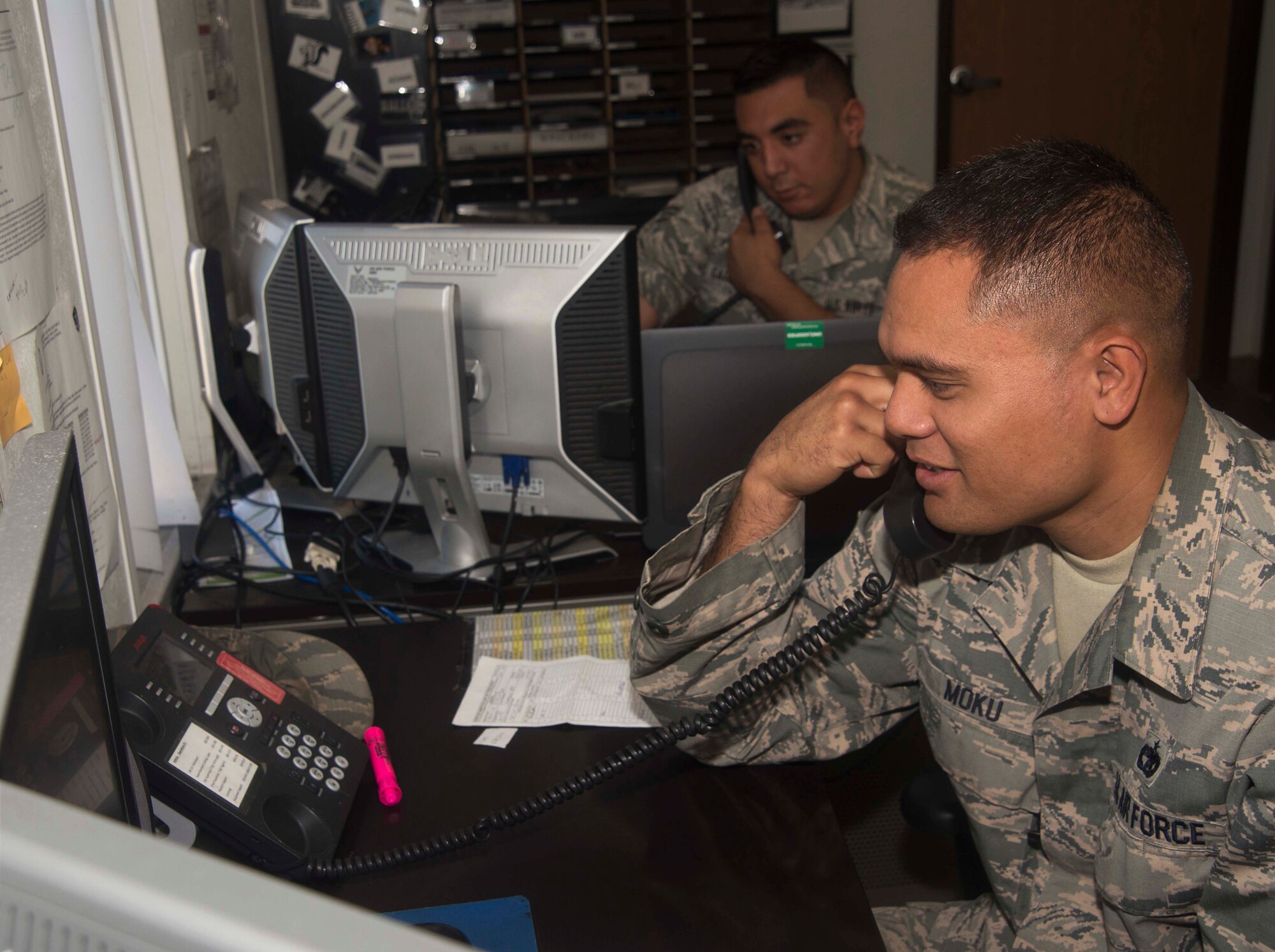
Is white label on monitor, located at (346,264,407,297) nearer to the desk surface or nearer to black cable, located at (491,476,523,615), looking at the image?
black cable, located at (491,476,523,615)

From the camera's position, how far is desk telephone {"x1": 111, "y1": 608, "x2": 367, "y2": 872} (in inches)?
35.5

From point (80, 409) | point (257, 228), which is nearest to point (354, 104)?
point (257, 228)

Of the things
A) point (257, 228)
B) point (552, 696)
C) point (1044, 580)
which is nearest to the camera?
point (1044, 580)

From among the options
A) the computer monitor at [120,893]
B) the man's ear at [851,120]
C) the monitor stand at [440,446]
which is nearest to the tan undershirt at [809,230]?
the man's ear at [851,120]

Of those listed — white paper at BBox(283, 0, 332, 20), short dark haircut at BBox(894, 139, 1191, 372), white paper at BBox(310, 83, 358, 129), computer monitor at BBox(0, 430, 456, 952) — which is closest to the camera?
computer monitor at BBox(0, 430, 456, 952)

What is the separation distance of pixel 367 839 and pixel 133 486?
689 millimetres

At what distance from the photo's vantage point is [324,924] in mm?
286

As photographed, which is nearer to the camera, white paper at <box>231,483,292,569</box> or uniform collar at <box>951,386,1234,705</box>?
uniform collar at <box>951,386,1234,705</box>

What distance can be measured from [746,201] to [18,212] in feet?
5.68

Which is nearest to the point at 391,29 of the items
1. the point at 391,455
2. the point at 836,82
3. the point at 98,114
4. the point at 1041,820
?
the point at 836,82

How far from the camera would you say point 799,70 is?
2299mm

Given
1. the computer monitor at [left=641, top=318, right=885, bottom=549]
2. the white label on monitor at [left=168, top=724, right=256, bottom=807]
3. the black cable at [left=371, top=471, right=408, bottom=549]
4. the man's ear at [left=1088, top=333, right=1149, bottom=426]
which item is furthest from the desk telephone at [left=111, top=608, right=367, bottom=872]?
the man's ear at [left=1088, top=333, right=1149, bottom=426]

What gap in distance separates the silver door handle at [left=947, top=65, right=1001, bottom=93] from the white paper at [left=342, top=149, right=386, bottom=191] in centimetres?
207

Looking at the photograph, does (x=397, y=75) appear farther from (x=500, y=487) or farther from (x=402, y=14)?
(x=500, y=487)
